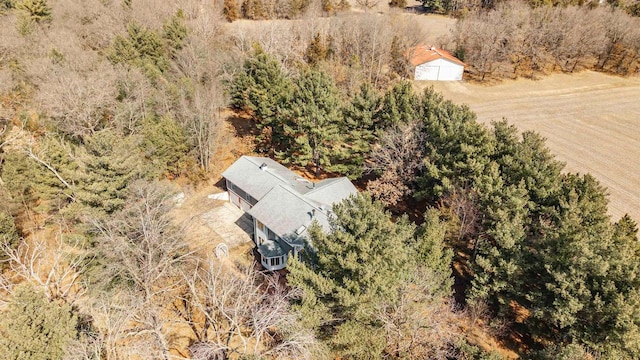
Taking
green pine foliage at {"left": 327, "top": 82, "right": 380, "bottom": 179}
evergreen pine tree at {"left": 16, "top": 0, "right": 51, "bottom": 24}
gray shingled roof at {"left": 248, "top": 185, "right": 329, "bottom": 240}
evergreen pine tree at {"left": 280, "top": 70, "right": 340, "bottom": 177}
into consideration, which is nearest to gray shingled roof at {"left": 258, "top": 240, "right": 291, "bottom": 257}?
gray shingled roof at {"left": 248, "top": 185, "right": 329, "bottom": 240}

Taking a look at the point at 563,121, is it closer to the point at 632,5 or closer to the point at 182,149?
the point at 632,5

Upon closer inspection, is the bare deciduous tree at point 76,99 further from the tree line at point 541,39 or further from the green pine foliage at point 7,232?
the tree line at point 541,39

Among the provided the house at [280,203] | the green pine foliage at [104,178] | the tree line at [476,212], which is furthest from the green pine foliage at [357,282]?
the green pine foliage at [104,178]

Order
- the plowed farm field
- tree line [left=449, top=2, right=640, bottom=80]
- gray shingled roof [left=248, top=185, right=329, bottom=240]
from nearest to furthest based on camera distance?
gray shingled roof [left=248, top=185, right=329, bottom=240] < the plowed farm field < tree line [left=449, top=2, right=640, bottom=80]

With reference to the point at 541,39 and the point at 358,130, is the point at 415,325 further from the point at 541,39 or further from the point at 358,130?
the point at 541,39

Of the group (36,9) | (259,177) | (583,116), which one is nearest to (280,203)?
(259,177)

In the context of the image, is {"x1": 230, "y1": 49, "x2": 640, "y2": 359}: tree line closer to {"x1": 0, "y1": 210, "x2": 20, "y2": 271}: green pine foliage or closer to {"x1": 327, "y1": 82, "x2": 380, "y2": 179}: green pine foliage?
{"x1": 327, "y1": 82, "x2": 380, "y2": 179}: green pine foliage
